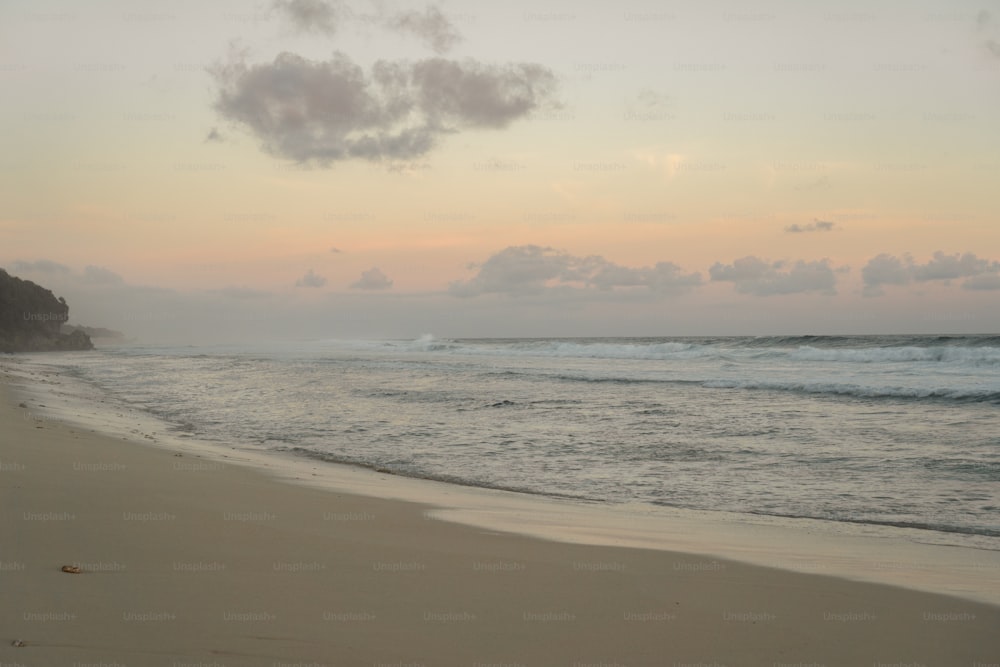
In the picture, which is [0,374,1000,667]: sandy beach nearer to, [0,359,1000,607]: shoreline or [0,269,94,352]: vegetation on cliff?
[0,359,1000,607]: shoreline

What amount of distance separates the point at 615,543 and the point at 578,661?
8.45 feet

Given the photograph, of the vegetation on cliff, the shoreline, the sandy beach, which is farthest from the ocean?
the vegetation on cliff

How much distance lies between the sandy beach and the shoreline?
37cm

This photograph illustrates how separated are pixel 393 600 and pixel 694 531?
3.64m

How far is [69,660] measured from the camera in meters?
3.08

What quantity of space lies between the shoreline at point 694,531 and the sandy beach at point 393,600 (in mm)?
369

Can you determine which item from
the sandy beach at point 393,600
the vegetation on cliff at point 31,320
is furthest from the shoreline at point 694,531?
the vegetation on cliff at point 31,320

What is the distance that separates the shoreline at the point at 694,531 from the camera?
5.50m

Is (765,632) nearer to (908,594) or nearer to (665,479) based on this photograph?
(908,594)

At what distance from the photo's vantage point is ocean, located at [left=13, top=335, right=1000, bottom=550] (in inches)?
341

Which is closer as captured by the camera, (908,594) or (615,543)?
(908,594)

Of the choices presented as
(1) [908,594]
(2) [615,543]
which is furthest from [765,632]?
(2) [615,543]

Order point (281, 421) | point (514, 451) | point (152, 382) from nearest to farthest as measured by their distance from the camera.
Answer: point (514, 451)
point (281, 421)
point (152, 382)

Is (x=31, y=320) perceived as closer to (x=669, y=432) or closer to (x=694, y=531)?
(x=669, y=432)
